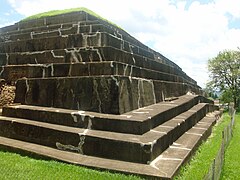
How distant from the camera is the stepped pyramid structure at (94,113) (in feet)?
14.2

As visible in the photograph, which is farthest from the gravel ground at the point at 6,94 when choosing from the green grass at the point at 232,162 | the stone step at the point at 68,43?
the green grass at the point at 232,162

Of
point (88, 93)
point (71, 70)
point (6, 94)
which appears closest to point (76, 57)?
point (71, 70)

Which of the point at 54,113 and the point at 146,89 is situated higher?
the point at 146,89

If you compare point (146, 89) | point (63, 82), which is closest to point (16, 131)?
point (63, 82)

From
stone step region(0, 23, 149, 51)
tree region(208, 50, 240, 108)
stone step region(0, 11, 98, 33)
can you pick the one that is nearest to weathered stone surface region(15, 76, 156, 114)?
stone step region(0, 23, 149, 51)

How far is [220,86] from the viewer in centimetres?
3075

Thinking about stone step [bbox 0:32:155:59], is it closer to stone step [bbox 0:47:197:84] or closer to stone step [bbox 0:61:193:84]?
stone step [bbox 0:47:197:84]

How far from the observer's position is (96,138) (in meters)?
4.50

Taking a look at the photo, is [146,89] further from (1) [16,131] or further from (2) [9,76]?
(2) [9,76]

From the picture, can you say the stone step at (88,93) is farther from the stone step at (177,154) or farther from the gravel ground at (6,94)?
the stone step at (177,154)

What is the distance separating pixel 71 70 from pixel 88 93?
3.47ft

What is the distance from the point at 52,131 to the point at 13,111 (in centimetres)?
167

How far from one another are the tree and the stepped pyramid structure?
23.3 meters

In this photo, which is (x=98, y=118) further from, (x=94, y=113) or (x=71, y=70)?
(x=71, y=70)
